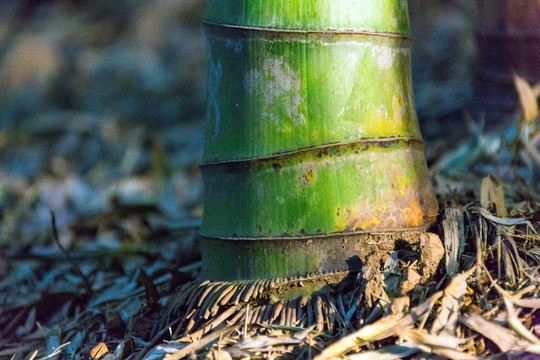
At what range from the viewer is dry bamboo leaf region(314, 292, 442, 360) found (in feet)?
3.59

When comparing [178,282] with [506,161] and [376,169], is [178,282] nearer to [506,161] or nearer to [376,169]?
[376,169]

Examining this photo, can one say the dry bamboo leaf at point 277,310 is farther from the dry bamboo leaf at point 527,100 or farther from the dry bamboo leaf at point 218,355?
the dry bamboo leaf at point 527,100

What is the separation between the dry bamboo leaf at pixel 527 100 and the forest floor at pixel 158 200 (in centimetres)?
1

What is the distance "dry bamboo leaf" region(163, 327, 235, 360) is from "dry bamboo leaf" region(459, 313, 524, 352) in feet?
1.52

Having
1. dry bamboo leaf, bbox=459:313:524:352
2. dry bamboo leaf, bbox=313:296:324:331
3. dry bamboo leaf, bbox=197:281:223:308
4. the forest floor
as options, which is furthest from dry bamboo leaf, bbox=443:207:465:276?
dry bamboo leaf, bbox=197:281:223:308

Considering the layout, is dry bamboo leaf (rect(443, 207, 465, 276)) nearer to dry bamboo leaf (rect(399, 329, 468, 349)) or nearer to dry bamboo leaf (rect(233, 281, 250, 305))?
dry bamboo leaf (rect(399, 329, 468, 349))

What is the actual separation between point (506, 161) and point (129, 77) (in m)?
2.67

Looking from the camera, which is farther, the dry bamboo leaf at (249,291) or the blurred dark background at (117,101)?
the blurred dark background at (117,101)

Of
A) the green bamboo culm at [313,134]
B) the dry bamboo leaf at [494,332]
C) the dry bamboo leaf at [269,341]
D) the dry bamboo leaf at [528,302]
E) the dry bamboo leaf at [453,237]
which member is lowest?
the dry bamboo leaf at [269,341]

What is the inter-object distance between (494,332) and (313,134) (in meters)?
0.52

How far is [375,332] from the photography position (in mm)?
1114

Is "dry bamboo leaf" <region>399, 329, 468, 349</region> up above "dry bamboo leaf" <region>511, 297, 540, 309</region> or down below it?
below

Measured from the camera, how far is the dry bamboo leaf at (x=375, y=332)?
3.59 ft

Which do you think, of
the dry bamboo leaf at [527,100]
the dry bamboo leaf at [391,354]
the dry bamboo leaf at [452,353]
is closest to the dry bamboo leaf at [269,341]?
the dry bamboo leaf at [391,354]
